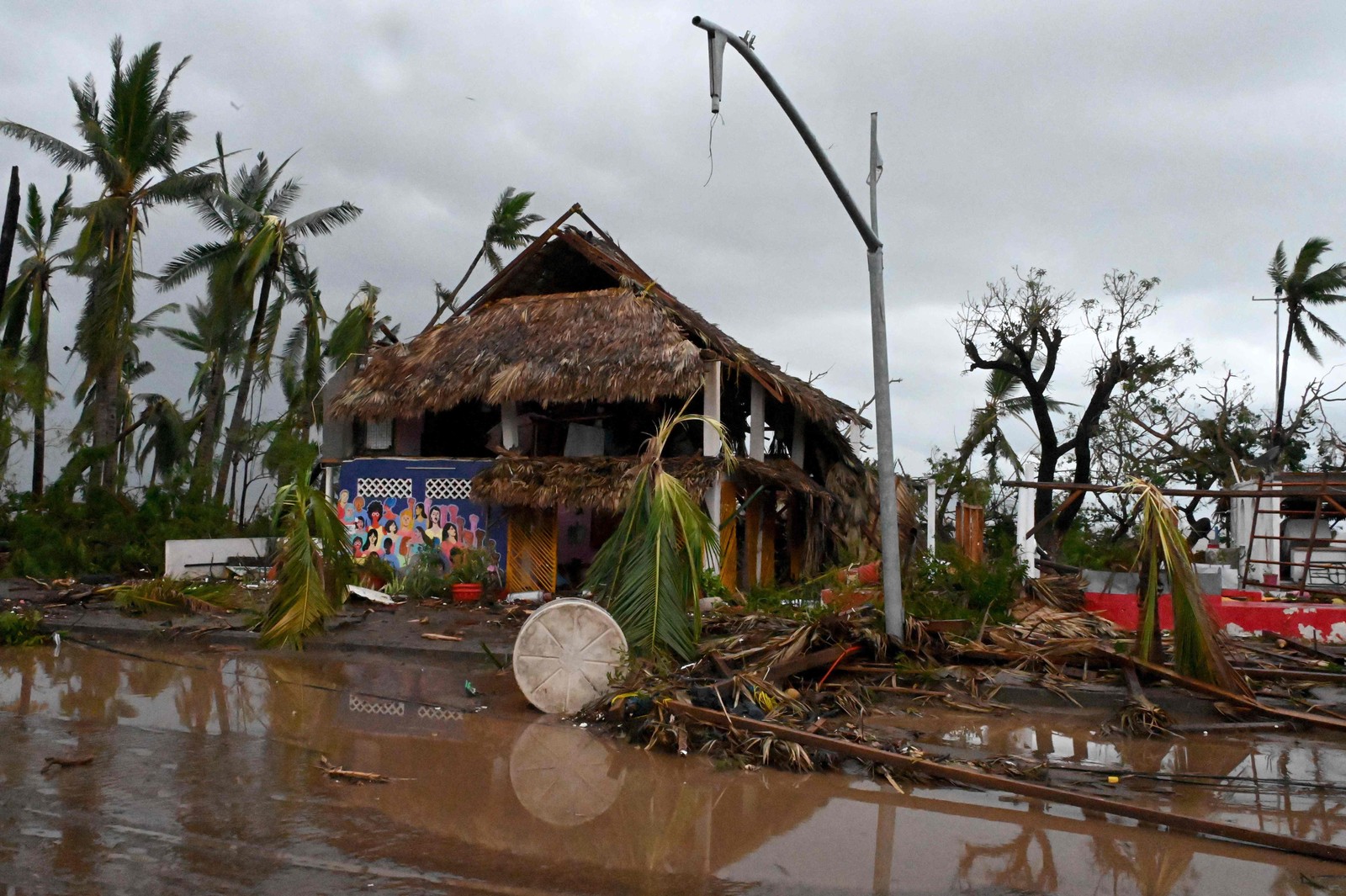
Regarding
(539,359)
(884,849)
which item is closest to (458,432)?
(539,359)

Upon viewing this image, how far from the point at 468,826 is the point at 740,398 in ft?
52.0

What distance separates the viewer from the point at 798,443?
66.1 feet

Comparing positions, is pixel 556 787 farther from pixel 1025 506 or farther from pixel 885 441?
pixel 1025 506

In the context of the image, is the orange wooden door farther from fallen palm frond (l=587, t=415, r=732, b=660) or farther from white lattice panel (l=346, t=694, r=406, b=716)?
fallen palm frond (l=587, t=415, r=732, b=660)

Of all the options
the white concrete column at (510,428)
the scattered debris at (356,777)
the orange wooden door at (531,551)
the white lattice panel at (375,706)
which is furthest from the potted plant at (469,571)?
the scattered debris at (356,777)

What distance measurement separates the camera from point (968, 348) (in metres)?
24.1

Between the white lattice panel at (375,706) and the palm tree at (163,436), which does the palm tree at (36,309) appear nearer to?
the palm tree at (163,436)

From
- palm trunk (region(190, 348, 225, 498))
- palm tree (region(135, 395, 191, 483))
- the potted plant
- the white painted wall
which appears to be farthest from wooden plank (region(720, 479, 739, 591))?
palm tree (region(135, 395, 191, 483))

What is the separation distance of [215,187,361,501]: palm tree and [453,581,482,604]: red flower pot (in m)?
11.8

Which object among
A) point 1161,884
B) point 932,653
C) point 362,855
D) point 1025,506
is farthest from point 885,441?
point 362,855

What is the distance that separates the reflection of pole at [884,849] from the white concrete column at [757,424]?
11.8 metres

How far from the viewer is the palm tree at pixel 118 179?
21969 millimetres

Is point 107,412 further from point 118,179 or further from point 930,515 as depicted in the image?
point 930,515

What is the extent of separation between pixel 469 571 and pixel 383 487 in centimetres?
256
